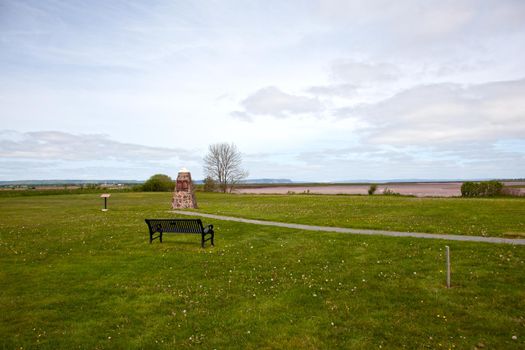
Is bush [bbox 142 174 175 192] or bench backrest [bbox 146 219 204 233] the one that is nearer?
bench backrest [bbox 146 219 204 233]

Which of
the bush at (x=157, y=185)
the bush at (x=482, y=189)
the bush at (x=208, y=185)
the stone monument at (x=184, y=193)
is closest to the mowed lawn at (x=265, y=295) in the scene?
the stone monument at (x=184, y=193)

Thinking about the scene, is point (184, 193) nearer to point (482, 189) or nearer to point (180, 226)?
point (180, 226)

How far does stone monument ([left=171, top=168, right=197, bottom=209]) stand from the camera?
2947 cm

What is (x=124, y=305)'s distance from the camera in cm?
788

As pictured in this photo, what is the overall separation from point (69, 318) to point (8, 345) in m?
1.22

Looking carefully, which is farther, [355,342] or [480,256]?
[480,256]

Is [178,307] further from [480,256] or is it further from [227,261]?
[480,256]

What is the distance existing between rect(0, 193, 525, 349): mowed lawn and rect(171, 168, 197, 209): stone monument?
15274 millimetres

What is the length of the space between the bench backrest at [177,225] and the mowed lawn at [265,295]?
70cm

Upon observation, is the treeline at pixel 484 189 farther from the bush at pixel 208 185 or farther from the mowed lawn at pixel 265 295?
the bush at pixel 208 185

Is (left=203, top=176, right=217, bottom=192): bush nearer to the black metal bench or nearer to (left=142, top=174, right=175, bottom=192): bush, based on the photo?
(left=142, top=174, right=175, bottom=192): bush

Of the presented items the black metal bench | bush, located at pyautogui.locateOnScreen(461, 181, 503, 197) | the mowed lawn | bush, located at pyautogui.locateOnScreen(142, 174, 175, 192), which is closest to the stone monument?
the black metal bench

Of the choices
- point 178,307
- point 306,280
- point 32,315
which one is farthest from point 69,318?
point 306,280

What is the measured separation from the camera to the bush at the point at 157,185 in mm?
72125
